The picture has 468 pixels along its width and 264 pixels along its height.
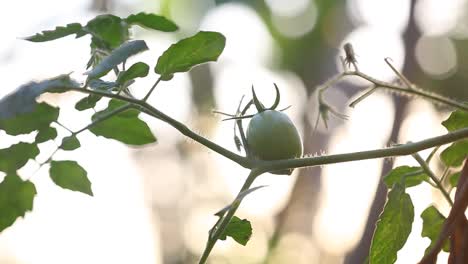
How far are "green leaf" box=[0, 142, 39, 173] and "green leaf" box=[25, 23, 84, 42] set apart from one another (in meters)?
0.09

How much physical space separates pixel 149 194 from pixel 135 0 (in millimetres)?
3072

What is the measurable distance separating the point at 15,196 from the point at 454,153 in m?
0.38

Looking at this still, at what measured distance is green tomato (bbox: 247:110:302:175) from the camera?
602 millimetres

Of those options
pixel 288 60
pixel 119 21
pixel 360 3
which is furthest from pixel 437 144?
pixel 288 60

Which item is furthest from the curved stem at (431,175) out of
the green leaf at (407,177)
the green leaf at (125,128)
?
the green leaf at (125,128)

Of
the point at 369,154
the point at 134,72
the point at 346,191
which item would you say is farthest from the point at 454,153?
the point at 346,191

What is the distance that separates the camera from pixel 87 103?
24.5 inches

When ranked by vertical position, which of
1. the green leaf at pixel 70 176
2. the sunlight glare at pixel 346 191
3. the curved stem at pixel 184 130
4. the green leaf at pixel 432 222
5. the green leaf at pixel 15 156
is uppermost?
the sunlight glare at pixel 346 191

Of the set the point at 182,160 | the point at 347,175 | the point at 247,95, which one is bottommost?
the point at 247,95

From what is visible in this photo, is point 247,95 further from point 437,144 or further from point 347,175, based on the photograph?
point 347,175

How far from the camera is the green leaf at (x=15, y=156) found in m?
0.62

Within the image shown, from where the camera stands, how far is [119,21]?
0.71m

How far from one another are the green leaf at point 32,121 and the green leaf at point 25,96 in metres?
0.07

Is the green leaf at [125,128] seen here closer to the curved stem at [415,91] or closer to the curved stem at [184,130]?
the curved stem at [184,130]
